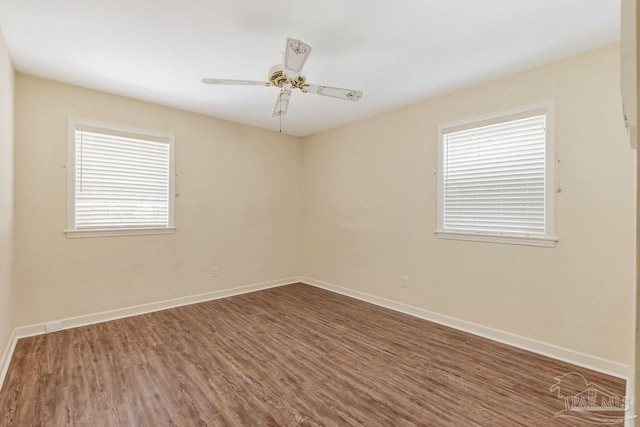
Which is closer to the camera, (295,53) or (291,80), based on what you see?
(295,53)

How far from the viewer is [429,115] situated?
3.57 m

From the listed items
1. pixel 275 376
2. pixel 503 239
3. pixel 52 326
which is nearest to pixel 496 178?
pixel 503 239

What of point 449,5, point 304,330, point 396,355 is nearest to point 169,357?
point 304,330

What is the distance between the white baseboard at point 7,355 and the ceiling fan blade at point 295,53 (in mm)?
3030

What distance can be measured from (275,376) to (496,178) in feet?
8.85

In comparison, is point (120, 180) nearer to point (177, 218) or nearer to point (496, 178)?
point (177, 218)

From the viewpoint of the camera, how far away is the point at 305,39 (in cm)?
240

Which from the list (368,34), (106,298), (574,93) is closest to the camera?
(368,34)

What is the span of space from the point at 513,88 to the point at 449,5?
1.35 meters

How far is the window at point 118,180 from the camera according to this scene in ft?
10.8

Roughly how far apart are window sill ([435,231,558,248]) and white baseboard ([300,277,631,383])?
2.83 ft

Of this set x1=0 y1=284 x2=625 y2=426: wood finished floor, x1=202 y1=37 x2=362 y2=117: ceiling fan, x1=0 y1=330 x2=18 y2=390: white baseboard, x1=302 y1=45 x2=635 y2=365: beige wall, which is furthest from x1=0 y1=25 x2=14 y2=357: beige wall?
x1=302 y1=45 x2=635 y2=365: beige wall

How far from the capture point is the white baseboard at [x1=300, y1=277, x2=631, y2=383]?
2.41m

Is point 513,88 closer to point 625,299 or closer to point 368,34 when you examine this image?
point 368,34
